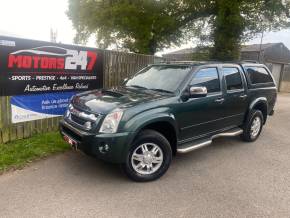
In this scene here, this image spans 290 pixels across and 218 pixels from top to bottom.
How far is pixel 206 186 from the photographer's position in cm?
391

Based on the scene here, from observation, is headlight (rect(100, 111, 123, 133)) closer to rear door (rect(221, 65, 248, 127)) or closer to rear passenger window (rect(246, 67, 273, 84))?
rear door (rect(221, 65, 248, 127))

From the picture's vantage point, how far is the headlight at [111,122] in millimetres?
3619

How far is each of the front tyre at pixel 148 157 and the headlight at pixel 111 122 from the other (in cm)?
41

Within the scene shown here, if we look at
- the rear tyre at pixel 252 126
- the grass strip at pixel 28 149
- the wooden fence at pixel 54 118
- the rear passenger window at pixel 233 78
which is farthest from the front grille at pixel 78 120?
the rear tyre at pixel 252 126

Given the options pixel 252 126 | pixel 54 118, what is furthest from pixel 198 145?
pixel 54 118

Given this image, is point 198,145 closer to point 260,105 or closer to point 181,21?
point 260,105

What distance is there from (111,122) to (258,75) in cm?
422

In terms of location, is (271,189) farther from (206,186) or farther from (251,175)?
(206,186)

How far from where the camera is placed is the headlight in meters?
3.62

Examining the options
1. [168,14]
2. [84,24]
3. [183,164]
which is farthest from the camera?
[84,24]

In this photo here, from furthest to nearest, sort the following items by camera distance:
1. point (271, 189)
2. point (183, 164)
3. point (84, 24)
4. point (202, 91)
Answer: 1. point (84, 24)
2. point (183, 164)
3. point (202, 91)
4. point (271, 189)

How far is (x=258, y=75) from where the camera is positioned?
6234 mm

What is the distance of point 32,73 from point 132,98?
2.67 metres

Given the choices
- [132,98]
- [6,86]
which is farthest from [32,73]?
[132,98]
